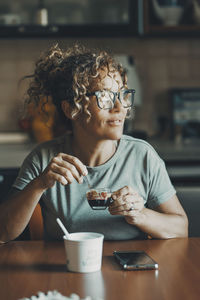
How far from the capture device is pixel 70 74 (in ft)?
5.31

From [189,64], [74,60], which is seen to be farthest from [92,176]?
[189,64]

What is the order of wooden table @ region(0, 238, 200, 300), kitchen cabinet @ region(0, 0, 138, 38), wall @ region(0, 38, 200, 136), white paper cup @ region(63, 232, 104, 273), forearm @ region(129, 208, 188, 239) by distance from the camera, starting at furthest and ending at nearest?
wall @ region(0, 38, 200, 136) < kitchen cabinet @ region(0, 0, 138, 38) < forearm @ region(129, 208, 188, 239) < white paper cup @ region(63, 232, 104, 273) < wooden table @ region(0, 238, 200, 300)

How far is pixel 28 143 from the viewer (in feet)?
10.0

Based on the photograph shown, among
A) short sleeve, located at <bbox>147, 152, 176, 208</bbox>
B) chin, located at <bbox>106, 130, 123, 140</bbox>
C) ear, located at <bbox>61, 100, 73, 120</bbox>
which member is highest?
ear, located at <bbox>61, 100, 73, 120</bbox>

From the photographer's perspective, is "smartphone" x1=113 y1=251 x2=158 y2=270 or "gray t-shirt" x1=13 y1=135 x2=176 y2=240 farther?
"gray t-shirt" x1=13 y1=135 x2=176 y2=240

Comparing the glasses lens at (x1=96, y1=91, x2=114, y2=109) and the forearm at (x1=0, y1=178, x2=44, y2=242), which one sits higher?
the glasses lens at (x1=96, y1=91, x2=114, y2=109)

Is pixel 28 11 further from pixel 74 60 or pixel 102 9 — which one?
A: pixel 74 60

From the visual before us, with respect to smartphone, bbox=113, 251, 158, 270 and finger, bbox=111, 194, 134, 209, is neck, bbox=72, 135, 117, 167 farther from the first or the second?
smartphone, bbox=113, 251, 158, 270

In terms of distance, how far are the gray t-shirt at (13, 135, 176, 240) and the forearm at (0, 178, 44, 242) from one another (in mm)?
122

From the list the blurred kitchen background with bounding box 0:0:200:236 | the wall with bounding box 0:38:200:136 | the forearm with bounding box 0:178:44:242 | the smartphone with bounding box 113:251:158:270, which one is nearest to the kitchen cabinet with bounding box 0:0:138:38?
the blurred kitchen background with bounding box 0:0:200:236

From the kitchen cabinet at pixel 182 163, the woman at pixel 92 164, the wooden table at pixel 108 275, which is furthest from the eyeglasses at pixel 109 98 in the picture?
the kitchen cabinet at pixel 182 163

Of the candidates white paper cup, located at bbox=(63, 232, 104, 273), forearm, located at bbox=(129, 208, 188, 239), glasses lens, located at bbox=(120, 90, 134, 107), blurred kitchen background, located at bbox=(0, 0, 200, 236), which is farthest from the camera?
blurred kitchen background, located at bbox=(0, 0, 200, 236)

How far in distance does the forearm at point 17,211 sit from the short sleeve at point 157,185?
0.38 m

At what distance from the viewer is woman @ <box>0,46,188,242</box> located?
4.88 ft
